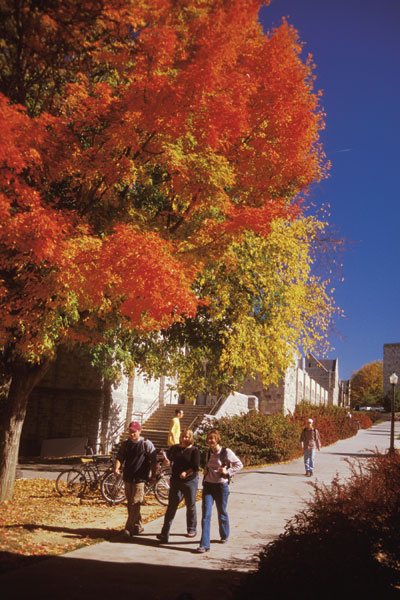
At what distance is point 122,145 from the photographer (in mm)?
9727

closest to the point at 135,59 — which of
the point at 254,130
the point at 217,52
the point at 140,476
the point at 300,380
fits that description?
the point at 217,52

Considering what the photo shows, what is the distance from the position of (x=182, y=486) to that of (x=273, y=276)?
6873 mm

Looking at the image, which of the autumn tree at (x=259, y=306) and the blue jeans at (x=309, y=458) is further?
the blue jeans at (x=309, y=458)

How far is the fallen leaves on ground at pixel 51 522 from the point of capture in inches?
Result: 301

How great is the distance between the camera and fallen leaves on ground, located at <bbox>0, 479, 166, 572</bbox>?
7645 mm

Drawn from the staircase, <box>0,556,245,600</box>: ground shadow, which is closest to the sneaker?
<box>0,556,245,600</box>: ground shadow

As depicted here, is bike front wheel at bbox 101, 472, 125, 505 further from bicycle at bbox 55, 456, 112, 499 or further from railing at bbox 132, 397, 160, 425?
railing at bbox 132, 397, 160, 425

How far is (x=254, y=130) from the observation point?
1127 centimetres

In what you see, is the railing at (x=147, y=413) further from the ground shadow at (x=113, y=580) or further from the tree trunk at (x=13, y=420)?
the ground shadow at (x=113, y=580)

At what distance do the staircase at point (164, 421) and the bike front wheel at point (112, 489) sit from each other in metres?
11.8

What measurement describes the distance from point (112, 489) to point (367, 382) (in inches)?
5004

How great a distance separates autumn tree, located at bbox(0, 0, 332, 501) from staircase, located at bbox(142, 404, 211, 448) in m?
13.5

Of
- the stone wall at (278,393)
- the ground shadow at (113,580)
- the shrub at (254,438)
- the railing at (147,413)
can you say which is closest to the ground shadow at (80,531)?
the ground shadow at (113,580)

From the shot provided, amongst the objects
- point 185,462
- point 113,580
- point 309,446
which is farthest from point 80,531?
point 309,446
